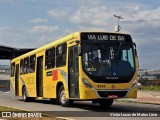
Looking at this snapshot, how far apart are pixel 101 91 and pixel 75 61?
1.70 m

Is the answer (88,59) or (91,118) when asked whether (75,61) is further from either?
(91,118)

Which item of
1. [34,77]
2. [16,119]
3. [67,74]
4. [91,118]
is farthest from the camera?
[34,77]

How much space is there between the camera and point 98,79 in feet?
51.1

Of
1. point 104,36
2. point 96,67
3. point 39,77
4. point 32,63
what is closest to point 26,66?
point 32,63

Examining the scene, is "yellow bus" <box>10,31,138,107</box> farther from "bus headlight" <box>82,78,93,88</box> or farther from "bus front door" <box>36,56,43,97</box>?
"bus front door" <box>36,56,43,97</box>

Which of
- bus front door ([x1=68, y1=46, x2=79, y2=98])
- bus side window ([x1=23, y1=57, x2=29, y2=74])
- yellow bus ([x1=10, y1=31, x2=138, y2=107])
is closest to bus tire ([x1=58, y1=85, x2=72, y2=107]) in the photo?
yellow bus ([x1=10, y1=31, x2=138, y2=107])

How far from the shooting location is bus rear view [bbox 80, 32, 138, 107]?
15555mm

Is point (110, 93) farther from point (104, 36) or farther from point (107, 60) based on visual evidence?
point (104, 36)

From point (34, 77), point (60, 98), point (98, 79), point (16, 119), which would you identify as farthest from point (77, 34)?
point (34, 77)

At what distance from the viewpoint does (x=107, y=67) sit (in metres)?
15.8

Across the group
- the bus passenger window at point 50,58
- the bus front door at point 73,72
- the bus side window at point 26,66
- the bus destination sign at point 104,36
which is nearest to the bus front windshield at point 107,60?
the bus destination sign at point 104,36

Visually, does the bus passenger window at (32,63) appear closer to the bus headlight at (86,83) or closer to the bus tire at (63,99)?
the bus tire at (63,99)

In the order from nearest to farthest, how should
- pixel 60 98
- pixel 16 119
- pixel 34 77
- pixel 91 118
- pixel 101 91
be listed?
pixel 16 119, pixel 91 118, pixel 101 91, pixel 60 98, pixel 34 77

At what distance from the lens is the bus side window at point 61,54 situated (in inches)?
689
